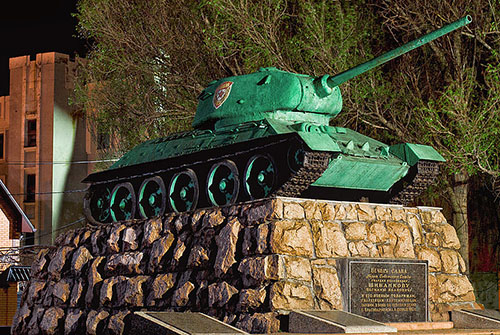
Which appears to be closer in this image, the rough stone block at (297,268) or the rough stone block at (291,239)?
the rough stone block at (297,268)

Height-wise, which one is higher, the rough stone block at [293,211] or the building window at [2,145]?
the building window at [2,145]

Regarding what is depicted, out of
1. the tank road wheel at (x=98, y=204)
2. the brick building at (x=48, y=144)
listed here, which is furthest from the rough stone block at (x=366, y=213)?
the brick building at (x=48, y=144)

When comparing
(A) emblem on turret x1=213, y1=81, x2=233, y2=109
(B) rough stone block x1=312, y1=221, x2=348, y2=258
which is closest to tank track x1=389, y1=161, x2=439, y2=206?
(B) rough stone block x1=312, y1=221, x2=348, y2=258

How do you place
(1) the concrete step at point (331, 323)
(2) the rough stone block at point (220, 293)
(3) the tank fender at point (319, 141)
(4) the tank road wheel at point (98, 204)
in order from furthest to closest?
1. (4) the tank road wheel at point (98, 204)
2. (2) the rough stone block at point (220, 293)
3. (3) the tank fender at point (319, 141)
4. (1) the concrete step at point (331, 323)

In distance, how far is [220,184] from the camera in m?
15.3

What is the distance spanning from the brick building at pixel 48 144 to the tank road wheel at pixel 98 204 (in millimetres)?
22566

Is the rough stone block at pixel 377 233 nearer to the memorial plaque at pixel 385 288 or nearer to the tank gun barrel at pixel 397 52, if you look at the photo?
the memorial plaque at pixel 385 288

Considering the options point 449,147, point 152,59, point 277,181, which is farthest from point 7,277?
point 277,181

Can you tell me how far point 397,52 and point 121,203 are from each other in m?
6.90

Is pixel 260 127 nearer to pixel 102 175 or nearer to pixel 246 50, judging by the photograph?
pixel 102 175

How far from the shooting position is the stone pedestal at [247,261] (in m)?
12.9

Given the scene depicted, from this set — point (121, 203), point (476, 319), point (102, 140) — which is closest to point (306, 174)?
point (476, 319)

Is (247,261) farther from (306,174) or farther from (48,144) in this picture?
(48,144)

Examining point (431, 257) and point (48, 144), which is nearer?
point (431, 257)
